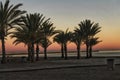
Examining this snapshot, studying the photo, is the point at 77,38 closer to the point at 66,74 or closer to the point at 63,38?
the point at 63,38

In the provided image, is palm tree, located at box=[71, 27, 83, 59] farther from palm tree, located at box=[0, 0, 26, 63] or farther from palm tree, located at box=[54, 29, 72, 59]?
palm tree, located at box=[0, 0, 26, 63]

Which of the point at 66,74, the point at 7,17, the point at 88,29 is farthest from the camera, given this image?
the point at 88,29

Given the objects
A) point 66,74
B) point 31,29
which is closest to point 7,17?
point 31,29

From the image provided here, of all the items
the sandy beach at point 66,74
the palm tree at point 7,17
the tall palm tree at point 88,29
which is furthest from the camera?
the tall palm tree at point 88,29

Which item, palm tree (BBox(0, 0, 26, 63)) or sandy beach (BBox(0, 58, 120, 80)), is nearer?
sandy beach (BBox(0, 58, 120, 80))

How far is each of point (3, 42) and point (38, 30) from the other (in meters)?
9.72

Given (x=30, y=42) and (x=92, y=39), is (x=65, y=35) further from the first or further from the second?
(x=30, y=42)

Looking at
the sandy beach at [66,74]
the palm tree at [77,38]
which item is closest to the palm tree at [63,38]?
the palm tree at [77,38]

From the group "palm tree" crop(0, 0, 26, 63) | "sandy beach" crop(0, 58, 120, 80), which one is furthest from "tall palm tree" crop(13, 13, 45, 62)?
"sandy beach" crop(0, 58, 120, 80)

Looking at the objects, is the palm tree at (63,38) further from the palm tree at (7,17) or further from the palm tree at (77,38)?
the palm tree at (7,17)

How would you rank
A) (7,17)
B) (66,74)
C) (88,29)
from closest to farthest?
(66,74) < (7,17) < (88,29)

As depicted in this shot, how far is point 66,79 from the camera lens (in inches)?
834

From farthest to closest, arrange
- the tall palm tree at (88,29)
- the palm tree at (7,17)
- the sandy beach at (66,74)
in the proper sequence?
the tall palm tree at (88,29) → the palm tree at (7,17) → the sandy beach at (66,74)

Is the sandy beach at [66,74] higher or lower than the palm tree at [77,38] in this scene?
lower
